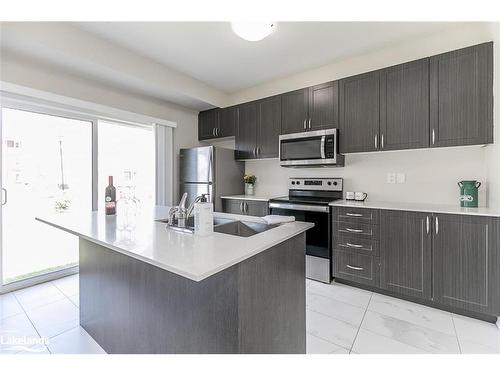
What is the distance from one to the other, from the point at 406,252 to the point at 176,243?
216 cm

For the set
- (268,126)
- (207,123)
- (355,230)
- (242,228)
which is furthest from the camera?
(207,123)

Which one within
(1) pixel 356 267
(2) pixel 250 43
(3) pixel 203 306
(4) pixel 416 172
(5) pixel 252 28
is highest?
(2) pixel 250 43

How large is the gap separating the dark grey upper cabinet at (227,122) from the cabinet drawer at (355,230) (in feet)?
6.95

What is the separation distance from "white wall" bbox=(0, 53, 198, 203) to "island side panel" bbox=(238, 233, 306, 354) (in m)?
2.87

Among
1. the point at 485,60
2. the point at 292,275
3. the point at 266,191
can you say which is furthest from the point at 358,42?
the point at 292,275

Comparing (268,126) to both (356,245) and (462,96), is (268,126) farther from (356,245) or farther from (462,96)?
(462,96)

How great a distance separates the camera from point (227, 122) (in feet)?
12.7

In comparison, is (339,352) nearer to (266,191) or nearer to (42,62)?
(266,191)

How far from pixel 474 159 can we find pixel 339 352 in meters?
2.23

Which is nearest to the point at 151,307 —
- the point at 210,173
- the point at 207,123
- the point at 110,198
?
the point at 110,198

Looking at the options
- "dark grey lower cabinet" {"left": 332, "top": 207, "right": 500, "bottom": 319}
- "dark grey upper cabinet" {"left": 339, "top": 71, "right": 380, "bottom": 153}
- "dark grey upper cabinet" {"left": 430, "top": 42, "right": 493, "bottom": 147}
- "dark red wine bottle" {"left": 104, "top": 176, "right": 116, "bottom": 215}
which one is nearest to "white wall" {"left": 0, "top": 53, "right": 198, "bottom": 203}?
"dark red wine bottle" {"left": 104, "top": 176, "right": 116, "bottom": 215}

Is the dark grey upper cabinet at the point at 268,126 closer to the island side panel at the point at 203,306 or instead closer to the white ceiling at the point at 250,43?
the white ceiling at the point at 250,43

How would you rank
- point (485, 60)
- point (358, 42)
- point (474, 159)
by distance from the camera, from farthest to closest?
point (358, 42), point (474, 159), point (485, 60)
